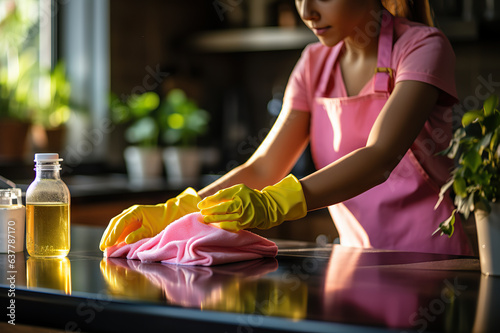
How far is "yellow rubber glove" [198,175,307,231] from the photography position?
40.5 inches

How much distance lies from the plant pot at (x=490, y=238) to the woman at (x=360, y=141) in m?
0.27

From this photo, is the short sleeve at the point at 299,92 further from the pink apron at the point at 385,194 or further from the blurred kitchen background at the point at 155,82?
the blurred kitchen background at the point at 155,82

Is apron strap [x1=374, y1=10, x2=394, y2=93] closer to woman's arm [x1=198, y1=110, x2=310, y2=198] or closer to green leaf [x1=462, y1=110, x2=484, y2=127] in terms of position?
woman's arm [x1=198, y1=110, x2=310, y2=198]

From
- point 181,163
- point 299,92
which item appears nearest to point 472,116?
point 299,92

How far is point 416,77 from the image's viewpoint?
4.17 feet

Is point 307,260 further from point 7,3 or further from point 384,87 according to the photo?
point 7,3

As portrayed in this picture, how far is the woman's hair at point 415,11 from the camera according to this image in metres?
1.46

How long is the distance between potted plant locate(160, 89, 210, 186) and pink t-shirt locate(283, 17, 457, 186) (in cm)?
185

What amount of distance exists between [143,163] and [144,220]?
2.23 m

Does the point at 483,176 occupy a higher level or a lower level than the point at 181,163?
higher

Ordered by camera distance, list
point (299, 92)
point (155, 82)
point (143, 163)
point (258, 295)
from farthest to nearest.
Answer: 1. point (155, 82)
2. point (143, 163)
3. point (299, 92)
4. point (258, 295)

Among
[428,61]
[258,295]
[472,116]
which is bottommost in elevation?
[258,295]

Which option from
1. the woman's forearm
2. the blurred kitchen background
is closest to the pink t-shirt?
the woman's forearm

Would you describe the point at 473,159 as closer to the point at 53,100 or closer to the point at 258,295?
the point at 258,295
